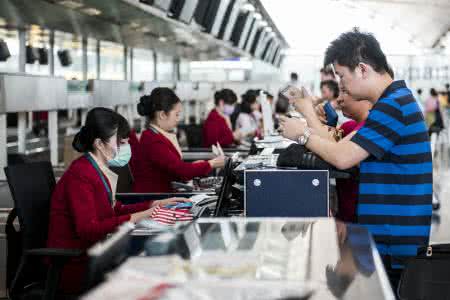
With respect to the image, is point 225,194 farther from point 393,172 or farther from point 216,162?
point 216,162

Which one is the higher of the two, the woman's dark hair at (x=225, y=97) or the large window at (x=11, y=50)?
the large window at (x=11, y=50)

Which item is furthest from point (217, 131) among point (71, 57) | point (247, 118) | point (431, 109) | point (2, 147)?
A: point (431, 109)

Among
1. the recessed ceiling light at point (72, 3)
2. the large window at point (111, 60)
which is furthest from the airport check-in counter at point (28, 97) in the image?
the large window at point (111, 60)

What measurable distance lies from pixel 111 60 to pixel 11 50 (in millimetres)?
3651

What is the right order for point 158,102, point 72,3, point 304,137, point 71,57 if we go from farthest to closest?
1. point 71,57
2. point 72,3
3. point 158,102
4. point 304,137

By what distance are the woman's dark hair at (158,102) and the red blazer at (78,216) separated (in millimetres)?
1644

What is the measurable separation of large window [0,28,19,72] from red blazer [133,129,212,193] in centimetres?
868

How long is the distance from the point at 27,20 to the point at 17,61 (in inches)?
118

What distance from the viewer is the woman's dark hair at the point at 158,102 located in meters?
5.21

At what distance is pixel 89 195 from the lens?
348 cm

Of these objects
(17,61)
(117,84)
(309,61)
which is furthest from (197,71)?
(309,61)

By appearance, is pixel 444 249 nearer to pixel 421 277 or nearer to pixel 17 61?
pixel 421 277

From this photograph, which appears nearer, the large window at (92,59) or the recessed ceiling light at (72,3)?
the recessed ceiling light at (72,3)

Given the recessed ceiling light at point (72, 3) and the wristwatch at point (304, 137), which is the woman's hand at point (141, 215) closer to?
the wristwatch at point (304, 137)
